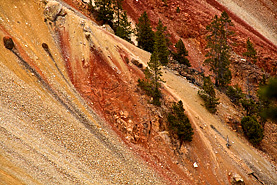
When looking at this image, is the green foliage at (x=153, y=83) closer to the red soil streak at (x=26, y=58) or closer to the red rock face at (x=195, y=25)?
the red soil streak at (x=26, y=58)

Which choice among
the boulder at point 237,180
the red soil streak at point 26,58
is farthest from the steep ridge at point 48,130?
the boulder at point 237,180

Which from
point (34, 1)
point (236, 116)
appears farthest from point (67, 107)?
point (236, 116)

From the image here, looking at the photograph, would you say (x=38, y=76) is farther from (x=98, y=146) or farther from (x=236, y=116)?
(x=236, y=116)

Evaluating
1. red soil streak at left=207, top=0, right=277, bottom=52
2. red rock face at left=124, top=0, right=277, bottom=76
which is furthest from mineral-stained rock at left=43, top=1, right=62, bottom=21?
red soil streak at left=207, top=0, right=277, bottom=52

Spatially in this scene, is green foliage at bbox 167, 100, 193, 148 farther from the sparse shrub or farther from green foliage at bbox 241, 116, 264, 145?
the sparse shrub

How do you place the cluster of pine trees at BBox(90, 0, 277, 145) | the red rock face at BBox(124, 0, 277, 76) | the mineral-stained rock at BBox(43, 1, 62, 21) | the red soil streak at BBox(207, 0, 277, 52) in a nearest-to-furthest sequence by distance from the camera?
the cluster of pine trees at BBox(90, 0, 277, 145), the mineral-stained rock at BBox(43, 1, 62, 21), the red rock face at BBox(124, 0, 277, 76), the red soil streak at BBox(207, 0, 277, 52)
